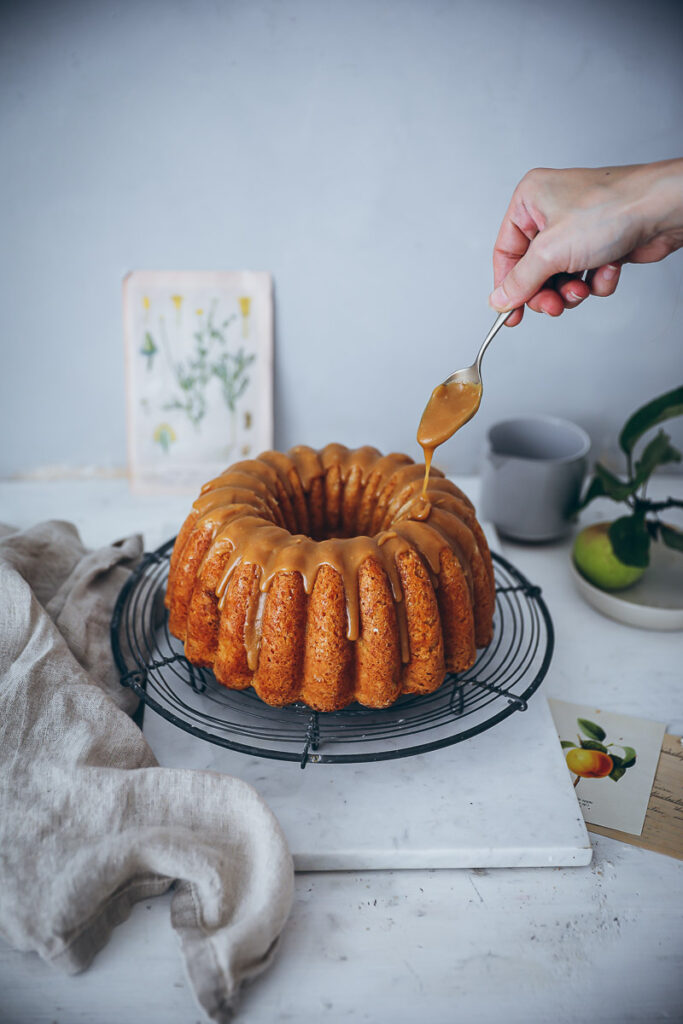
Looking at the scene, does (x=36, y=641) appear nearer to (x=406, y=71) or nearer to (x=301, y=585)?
(x=301, y=585)

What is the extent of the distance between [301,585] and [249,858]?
38 centimetres

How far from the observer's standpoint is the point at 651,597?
1.70 m

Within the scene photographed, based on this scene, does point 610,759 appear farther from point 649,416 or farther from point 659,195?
point 659,195

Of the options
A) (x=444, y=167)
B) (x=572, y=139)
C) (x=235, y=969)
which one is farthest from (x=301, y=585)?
(x=572, y=139)

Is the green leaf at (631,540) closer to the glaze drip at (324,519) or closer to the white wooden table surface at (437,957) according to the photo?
the glaze drip at (324,519)

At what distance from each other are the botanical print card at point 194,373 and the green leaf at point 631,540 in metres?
0.88

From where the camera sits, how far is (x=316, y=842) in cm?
113

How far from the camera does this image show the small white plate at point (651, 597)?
161cm

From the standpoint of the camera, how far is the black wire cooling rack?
119 cm

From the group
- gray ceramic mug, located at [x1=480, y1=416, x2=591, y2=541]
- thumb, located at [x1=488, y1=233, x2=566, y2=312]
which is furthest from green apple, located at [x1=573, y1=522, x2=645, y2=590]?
thumb, located at [x1=488, y1=233, x2=566, y2=312]

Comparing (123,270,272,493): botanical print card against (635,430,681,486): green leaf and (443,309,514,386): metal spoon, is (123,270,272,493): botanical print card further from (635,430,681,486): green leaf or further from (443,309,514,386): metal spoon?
(635,430,681,486): green leaf

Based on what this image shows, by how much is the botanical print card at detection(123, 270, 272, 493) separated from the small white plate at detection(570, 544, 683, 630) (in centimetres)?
89

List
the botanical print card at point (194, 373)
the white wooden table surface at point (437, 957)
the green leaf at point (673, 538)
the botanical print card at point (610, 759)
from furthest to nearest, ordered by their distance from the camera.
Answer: the botanical print card at point (194, 373), the green leaf at point (673, 538), the botanical print card at point (610, 759), the white wooden table surface at point (437, 957)

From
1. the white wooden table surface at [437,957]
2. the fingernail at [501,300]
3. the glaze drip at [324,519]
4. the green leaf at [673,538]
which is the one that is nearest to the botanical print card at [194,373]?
the glaze drip at [324,519]
